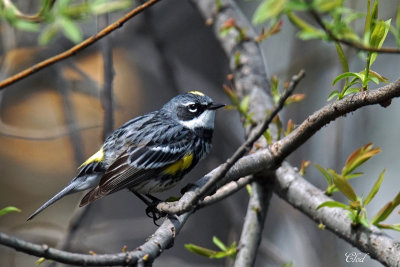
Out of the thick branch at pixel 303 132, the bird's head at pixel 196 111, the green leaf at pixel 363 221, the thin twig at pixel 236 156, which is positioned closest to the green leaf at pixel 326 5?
the thin twig at pixel 236 156

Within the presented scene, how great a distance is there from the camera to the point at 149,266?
191 cm

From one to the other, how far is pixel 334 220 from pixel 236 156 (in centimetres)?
→ 114

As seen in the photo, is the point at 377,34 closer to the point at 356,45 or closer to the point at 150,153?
the point at 356,45

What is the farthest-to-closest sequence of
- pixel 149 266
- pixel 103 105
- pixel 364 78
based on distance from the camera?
pixel 103 105 < pixel 364 78 < pixel 149 266

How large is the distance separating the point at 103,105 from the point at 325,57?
247 cm

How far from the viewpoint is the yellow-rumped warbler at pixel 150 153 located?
11.0 ft

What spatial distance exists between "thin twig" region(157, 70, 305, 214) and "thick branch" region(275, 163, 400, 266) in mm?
826

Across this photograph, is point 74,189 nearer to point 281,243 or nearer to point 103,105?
point 103,105

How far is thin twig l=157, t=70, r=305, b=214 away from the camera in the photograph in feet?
5.37

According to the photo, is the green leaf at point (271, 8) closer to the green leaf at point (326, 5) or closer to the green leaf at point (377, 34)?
the green leaf at point (326, 5)

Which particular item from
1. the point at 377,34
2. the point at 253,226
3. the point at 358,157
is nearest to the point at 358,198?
the point at 358,157

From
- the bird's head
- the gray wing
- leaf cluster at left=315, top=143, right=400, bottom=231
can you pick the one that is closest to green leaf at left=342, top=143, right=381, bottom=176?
leaf cluster at left=315, top=143, right=400, bottom=231

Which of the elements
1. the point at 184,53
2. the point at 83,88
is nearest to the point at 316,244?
the point at 184,53

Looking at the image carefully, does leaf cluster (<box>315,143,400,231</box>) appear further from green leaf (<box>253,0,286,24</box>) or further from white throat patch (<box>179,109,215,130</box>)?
white throat patch (<box>179,109,215,130</box>)
